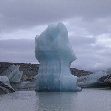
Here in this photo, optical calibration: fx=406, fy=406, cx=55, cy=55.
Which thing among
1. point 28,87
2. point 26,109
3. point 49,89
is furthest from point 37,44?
point 26,109

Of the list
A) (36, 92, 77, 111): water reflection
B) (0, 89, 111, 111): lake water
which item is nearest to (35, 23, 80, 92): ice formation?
(0, 89, 111, 111): lake water

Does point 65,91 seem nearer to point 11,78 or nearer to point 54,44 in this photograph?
point 54,44

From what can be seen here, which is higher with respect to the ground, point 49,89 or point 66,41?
point 66,41

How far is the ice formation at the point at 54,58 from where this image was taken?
2284 centimetres

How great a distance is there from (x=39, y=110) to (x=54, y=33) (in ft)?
39.1

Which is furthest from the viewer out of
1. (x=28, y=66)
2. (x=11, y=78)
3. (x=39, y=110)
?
(x=28, y=66)

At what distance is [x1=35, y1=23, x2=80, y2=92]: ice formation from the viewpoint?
22844 millimetres

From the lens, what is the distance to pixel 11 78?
27.7 metres

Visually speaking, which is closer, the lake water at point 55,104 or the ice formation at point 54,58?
the lake water at point 55,104

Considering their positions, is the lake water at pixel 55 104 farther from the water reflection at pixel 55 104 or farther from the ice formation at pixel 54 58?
the ice formation at pixel 54 58

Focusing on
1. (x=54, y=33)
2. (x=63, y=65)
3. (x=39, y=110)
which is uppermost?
(x=54, y=33)

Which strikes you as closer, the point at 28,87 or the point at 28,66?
the point at 28,87

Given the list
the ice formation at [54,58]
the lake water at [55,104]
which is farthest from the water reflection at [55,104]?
the ice formation at [54,58]

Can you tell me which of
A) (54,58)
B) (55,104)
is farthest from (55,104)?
(54,58)
